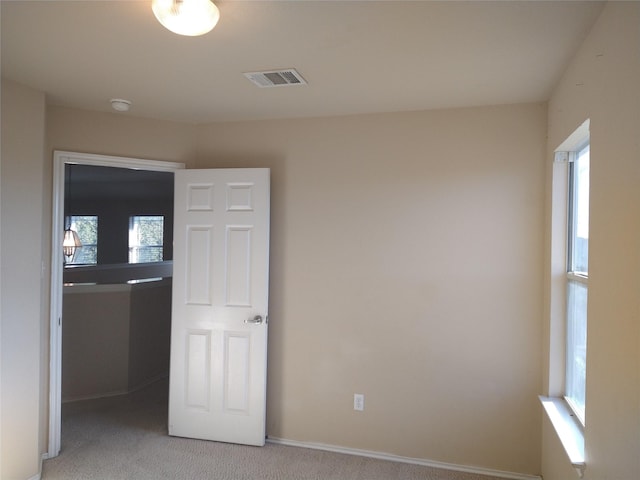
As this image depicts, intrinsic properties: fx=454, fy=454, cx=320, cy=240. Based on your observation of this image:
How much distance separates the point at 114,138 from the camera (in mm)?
3252

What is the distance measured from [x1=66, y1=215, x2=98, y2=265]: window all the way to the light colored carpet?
6.65 metres

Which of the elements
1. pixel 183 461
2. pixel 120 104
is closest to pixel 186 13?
pixel 120 104

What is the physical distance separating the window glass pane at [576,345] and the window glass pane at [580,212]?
121mm

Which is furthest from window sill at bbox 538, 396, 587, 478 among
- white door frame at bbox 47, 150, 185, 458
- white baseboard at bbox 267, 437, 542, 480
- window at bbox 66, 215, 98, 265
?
window at bbox 66, 215, 98, 265

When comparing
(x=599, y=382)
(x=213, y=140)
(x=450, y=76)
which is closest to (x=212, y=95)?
(x=213, y=140)

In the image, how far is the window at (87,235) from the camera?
9453mm

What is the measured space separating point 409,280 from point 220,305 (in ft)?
4.51

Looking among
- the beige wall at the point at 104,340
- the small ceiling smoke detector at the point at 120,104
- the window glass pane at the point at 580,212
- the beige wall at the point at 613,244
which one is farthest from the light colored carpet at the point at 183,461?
the small ceiling smoke detector at the point at 120,104

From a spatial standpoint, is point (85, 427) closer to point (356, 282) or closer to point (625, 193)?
point (356, 282)

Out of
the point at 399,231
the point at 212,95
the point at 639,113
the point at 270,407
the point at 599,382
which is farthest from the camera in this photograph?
the point at 270,407

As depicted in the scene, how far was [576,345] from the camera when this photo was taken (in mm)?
2318

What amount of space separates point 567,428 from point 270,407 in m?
1.97

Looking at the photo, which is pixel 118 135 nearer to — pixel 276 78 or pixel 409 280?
pixel 276 78

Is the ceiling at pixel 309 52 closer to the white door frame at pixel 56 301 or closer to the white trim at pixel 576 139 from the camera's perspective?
the white trim at pixel 576 139
